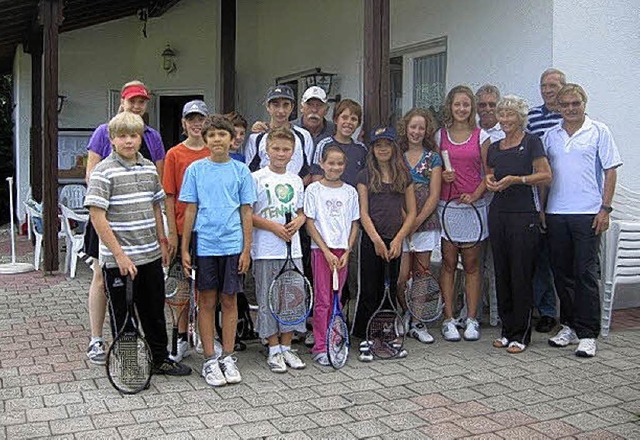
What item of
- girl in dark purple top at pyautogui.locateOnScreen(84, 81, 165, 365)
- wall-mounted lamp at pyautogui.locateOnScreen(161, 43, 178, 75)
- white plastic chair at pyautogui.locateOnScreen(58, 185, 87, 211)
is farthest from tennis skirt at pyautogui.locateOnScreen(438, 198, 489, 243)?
wall-mounted lamp at pyautogui.locateOnScreen(161, 43, 178, 75)

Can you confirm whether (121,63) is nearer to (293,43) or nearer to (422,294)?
(293,43)

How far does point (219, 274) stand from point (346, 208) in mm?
959

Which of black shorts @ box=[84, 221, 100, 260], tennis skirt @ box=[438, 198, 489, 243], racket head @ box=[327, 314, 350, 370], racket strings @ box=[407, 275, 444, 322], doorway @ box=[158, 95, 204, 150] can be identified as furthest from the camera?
doorway @ box=[158, 95, 204, 150]

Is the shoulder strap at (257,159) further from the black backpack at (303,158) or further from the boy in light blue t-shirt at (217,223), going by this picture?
the boy in light blue t-shirt at (217,223)

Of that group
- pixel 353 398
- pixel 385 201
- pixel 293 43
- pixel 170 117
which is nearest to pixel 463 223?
pixel 385 201

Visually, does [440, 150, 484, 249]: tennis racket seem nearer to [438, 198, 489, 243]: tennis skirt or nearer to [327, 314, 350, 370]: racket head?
[438, 198, 489, 243]: tennis skirt

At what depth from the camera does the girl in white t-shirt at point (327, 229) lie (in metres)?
4.59

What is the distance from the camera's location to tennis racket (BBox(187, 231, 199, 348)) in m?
4.21

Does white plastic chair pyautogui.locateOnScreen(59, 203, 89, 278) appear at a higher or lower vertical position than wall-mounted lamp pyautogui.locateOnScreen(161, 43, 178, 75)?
lower

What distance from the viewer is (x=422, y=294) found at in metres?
5.03

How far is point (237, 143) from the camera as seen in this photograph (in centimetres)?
492

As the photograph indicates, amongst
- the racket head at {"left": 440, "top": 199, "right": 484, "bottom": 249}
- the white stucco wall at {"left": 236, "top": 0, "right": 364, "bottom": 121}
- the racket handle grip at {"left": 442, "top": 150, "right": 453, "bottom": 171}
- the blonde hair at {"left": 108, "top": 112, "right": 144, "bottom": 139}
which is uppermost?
the white stucco wall at {"left": 236, "top": 0, "right": 364, "bottom": 121}

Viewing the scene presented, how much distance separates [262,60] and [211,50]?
1.06 metres

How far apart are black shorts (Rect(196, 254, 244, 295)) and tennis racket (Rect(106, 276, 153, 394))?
395 millimetres
